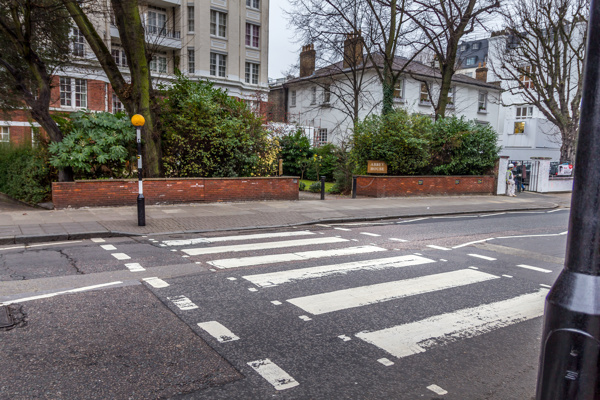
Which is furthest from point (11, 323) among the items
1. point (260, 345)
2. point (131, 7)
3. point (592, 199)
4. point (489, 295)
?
point (131, 7)

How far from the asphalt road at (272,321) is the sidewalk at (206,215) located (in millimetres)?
1235

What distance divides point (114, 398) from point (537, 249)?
9067mm

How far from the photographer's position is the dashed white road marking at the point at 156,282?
20.3ft

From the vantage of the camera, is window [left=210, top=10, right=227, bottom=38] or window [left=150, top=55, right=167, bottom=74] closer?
window [left=150, top=55, right=167, bottom=74]

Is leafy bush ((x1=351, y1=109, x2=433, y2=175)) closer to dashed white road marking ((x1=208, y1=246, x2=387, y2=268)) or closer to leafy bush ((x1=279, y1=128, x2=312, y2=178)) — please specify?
leafy bush ((x1=279, y1=128, x2=312, y2=178))

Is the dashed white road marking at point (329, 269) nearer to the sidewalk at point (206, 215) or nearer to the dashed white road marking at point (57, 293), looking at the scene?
the dashed white road marking at point (57, 293)

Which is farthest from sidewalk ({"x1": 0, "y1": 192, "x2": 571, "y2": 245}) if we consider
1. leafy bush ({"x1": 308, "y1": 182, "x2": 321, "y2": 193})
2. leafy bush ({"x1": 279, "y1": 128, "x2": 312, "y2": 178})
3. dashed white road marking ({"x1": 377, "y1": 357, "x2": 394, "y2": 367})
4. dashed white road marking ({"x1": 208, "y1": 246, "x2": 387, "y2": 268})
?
leafy bush ({"x1": 279, "y1": 128, "x2": 312, "y2": 178})

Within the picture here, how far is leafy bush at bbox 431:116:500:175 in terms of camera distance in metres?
22.0

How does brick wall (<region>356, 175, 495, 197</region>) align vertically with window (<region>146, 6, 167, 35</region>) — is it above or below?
below

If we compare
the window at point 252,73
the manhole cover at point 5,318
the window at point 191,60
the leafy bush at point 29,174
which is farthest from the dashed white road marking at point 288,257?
the window at point 252,73

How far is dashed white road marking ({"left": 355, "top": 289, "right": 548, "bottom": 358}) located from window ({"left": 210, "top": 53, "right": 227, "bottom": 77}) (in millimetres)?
35847

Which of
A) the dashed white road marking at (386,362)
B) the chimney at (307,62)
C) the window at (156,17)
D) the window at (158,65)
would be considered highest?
the window at (156,17)

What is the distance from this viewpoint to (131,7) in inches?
557

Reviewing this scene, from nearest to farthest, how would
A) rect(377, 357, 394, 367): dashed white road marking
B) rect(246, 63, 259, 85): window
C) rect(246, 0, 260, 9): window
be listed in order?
rect(377, 357, 394, 367): dashed white road marking < rect(246, 0, 260, 9): window < rect(246, 63, 259, 85): window
